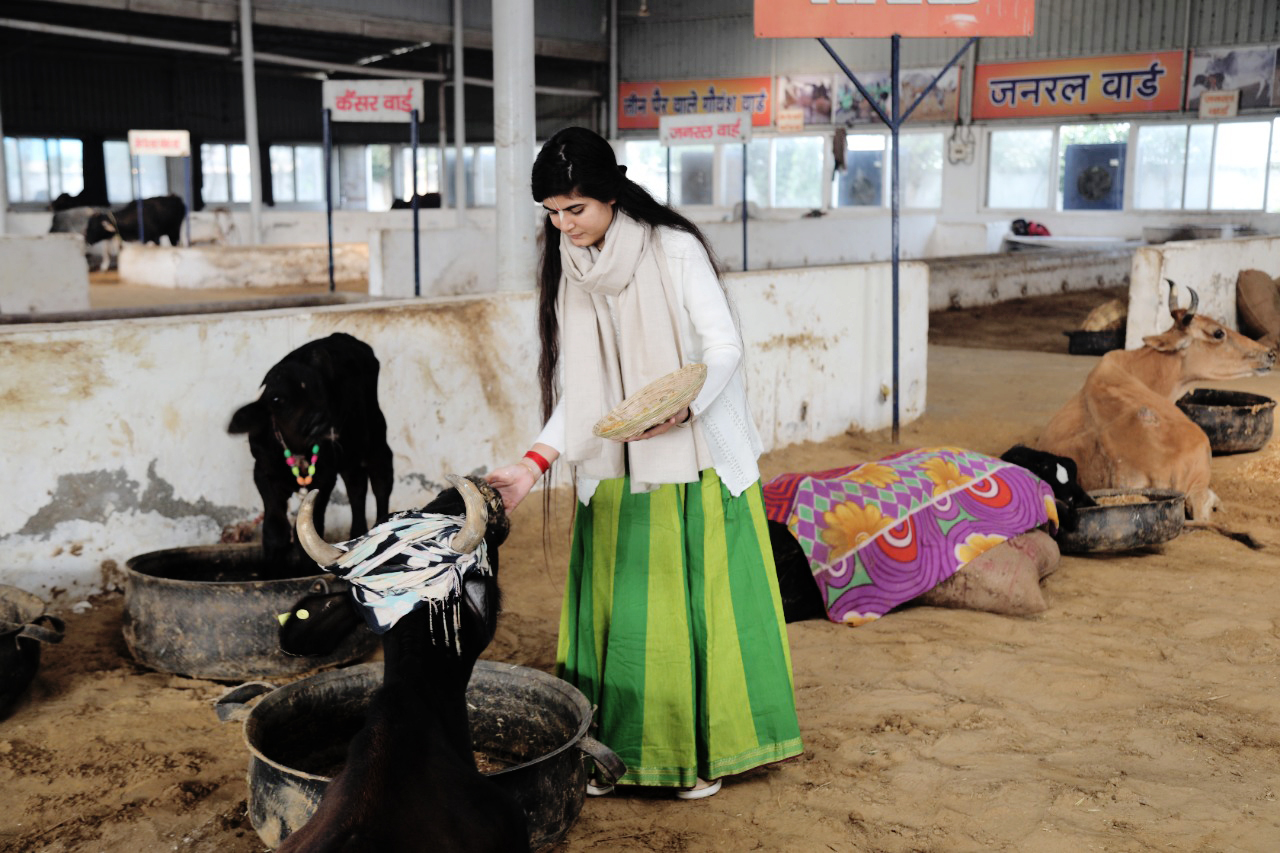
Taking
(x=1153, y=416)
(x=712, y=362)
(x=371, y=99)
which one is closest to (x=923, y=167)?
(x=371, y=99)

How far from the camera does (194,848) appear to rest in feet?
9.39

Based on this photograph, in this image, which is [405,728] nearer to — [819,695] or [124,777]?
[124,777]

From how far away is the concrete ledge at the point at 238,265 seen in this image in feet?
50.2

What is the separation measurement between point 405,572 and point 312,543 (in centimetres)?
18

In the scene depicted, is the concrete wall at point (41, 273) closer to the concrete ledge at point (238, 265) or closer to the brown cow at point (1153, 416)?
the concrete ledge at point (238, 265)

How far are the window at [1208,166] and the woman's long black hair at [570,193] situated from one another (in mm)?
21291

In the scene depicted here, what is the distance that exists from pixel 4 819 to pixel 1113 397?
5.28 meters

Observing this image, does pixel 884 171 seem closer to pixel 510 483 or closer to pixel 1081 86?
pixel 1081 86

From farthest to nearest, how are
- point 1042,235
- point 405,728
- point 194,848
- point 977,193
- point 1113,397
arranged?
1. point 977,193
2. point 1042,235
3. point 1113,397
4. point 194,848
5. point 405,728

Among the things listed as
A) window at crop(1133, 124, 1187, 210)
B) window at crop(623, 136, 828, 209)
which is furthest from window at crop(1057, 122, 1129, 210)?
window at crop(623, 136, 828, 209)

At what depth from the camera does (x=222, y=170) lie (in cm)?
2775

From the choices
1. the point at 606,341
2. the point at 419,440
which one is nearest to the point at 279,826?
the point at 606,341

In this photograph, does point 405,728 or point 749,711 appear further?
point 749,711

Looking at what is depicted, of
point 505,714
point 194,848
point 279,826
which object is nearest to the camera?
Result: point 279,826
